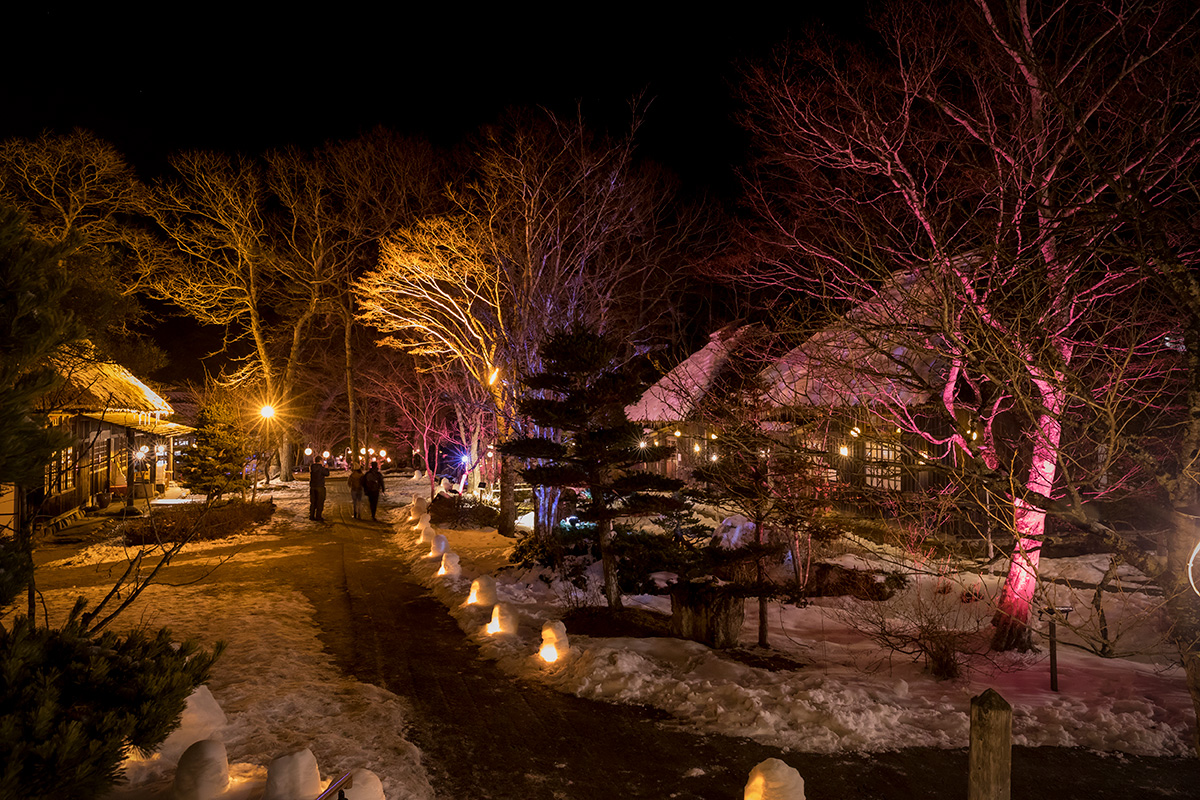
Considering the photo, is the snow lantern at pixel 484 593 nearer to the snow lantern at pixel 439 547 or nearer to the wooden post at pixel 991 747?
the snow lantern at pixel 439 547

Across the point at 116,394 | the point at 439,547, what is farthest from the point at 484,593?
the point at 116,394

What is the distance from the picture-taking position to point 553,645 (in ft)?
25.1

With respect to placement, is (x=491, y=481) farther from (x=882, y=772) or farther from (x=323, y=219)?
(x=882, y=772)

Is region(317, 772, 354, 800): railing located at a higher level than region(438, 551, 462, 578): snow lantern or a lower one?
higher

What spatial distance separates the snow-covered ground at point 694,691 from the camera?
554 centimetres

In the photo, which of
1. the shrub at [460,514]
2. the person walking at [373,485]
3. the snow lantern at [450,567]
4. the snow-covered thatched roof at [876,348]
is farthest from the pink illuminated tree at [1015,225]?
the person walking at [373,485]

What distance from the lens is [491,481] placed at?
24141mm

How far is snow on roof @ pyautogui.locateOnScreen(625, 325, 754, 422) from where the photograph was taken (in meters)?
10.3

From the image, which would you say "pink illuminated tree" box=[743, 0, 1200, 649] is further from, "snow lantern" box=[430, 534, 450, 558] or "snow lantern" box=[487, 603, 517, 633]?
"snow lantern" box=[430, 534, 450, 558]

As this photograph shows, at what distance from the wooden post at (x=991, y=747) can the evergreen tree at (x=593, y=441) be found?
559cm

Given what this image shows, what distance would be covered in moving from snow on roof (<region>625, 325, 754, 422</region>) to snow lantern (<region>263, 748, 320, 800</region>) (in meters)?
4.63

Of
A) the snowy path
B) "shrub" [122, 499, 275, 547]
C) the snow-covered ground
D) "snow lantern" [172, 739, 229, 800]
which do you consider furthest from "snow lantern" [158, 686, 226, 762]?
"shrub" [122, 499, 275, 547]

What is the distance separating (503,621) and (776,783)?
5.03m

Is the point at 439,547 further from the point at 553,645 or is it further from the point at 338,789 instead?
the point at 338,789
